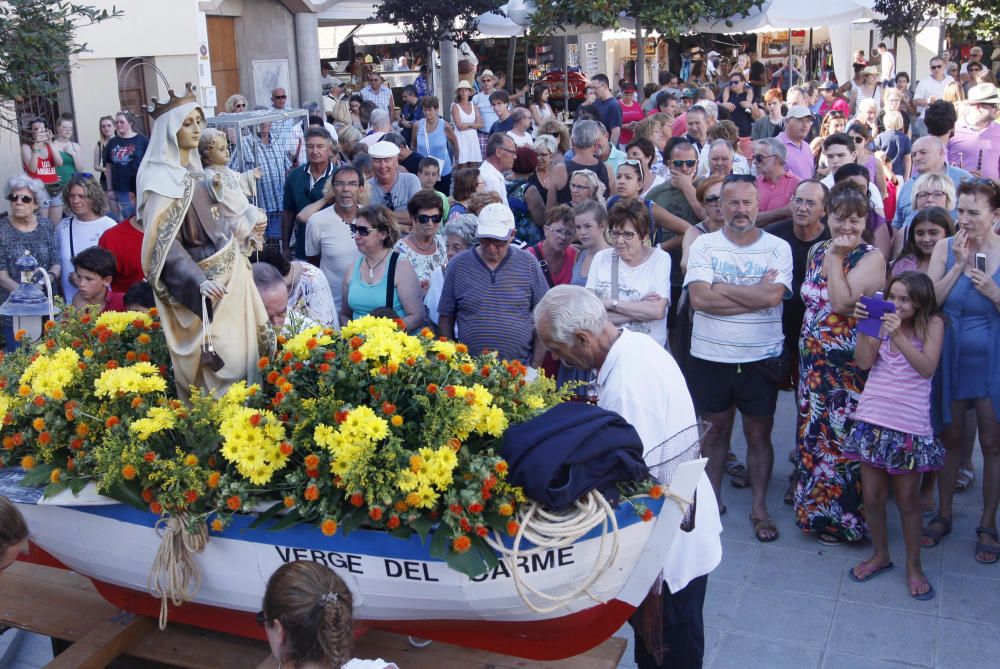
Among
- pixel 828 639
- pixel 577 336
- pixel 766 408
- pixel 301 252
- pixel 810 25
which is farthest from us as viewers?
pixel 810 25

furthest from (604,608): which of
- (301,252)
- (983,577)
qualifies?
(301,252)

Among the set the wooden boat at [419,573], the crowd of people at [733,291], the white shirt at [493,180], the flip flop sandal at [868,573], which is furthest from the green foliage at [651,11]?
the wooden boat at [419,573]

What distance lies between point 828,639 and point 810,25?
12.6 metres

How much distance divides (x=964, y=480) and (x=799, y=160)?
3.76 m

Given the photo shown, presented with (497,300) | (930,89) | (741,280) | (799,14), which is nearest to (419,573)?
(497,300)

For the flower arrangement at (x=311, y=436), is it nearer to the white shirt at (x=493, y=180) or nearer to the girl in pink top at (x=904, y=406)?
the girl in pink top at (x=904, y=406)

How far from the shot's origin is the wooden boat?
321cm

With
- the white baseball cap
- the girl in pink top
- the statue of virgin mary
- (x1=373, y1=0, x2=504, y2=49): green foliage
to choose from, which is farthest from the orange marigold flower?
(x1=373, y1=0, x2=504, y2=49): green foliage

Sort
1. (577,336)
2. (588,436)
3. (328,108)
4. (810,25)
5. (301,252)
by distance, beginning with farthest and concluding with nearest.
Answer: (328,108)
(810,25)
(301,252)
(577,336)
(588,436)

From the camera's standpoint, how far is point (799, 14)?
15.2 meters

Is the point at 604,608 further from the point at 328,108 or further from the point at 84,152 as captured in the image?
the point at 328,108

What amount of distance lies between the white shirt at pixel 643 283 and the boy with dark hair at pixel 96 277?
2712mm

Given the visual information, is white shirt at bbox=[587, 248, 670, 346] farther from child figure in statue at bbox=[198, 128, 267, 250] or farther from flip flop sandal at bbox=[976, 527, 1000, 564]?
child figure in statue at bbox=[198, 128, 267, 250]

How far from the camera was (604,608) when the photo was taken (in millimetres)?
3312
